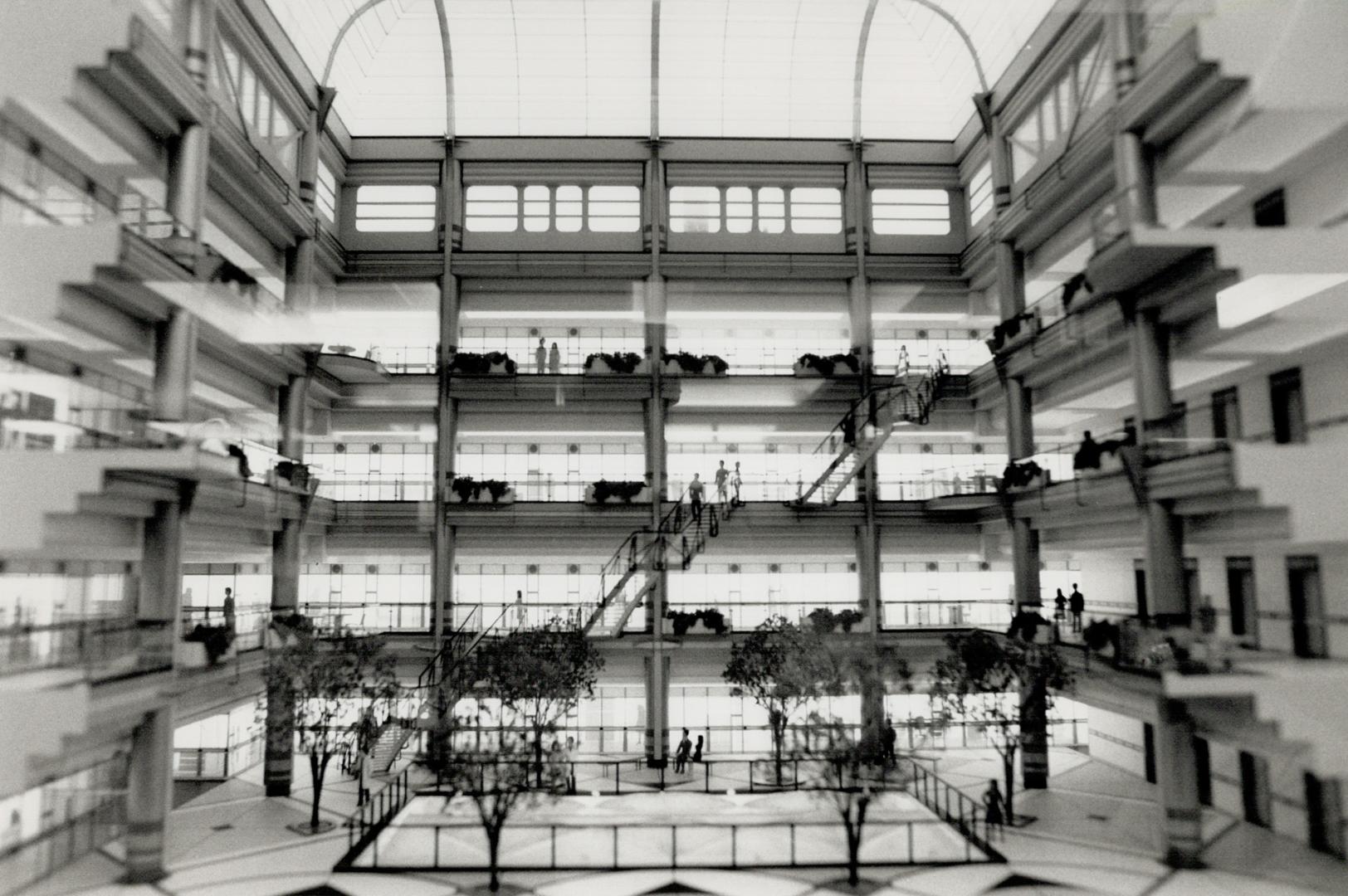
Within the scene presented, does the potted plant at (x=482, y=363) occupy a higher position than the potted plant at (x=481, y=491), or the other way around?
the potted plant at (x=482, y=363)

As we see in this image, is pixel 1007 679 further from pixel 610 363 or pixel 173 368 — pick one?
pixel 173 368

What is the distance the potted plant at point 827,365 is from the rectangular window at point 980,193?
6.34 m

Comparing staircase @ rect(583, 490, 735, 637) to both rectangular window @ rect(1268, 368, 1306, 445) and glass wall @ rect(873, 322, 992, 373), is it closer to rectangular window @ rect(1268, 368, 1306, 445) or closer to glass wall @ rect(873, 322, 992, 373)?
→ glass wall @ rect(873, 322, 992, 373)

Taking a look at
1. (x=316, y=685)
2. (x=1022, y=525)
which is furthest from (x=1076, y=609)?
(x=316, y=685)

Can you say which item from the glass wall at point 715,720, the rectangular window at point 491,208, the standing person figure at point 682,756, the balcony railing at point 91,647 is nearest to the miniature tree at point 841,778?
the standing person figure at point 682,756

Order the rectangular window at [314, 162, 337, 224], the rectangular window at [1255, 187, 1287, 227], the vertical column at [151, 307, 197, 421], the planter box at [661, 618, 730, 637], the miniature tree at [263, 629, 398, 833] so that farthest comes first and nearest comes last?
the rectangular window at [314, 162, 337, 224] → the planter box at [661, 618, 730, 637] → the miniature tree at [263, 629, 398, 833] → the vertical column at [151, 307, 197, 421] → the rectangular window at [1255, 187, 1287, 227]

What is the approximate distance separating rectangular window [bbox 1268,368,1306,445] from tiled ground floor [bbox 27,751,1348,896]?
766 centimetres

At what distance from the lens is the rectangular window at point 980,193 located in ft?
102

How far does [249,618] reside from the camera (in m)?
23.6

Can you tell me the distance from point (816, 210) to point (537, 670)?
18.7m

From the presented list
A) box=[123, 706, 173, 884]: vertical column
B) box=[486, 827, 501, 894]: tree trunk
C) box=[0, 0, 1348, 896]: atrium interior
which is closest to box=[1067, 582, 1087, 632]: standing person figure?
box=[0, 0, 1348, 896]: atrium interior

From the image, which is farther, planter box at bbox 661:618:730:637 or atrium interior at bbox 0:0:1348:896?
planter box at bbox 661:618:730:637

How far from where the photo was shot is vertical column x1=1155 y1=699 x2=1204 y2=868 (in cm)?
1847

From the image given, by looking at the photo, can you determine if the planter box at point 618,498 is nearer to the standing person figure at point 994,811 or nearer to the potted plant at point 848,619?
the potted plant at point 848,619
